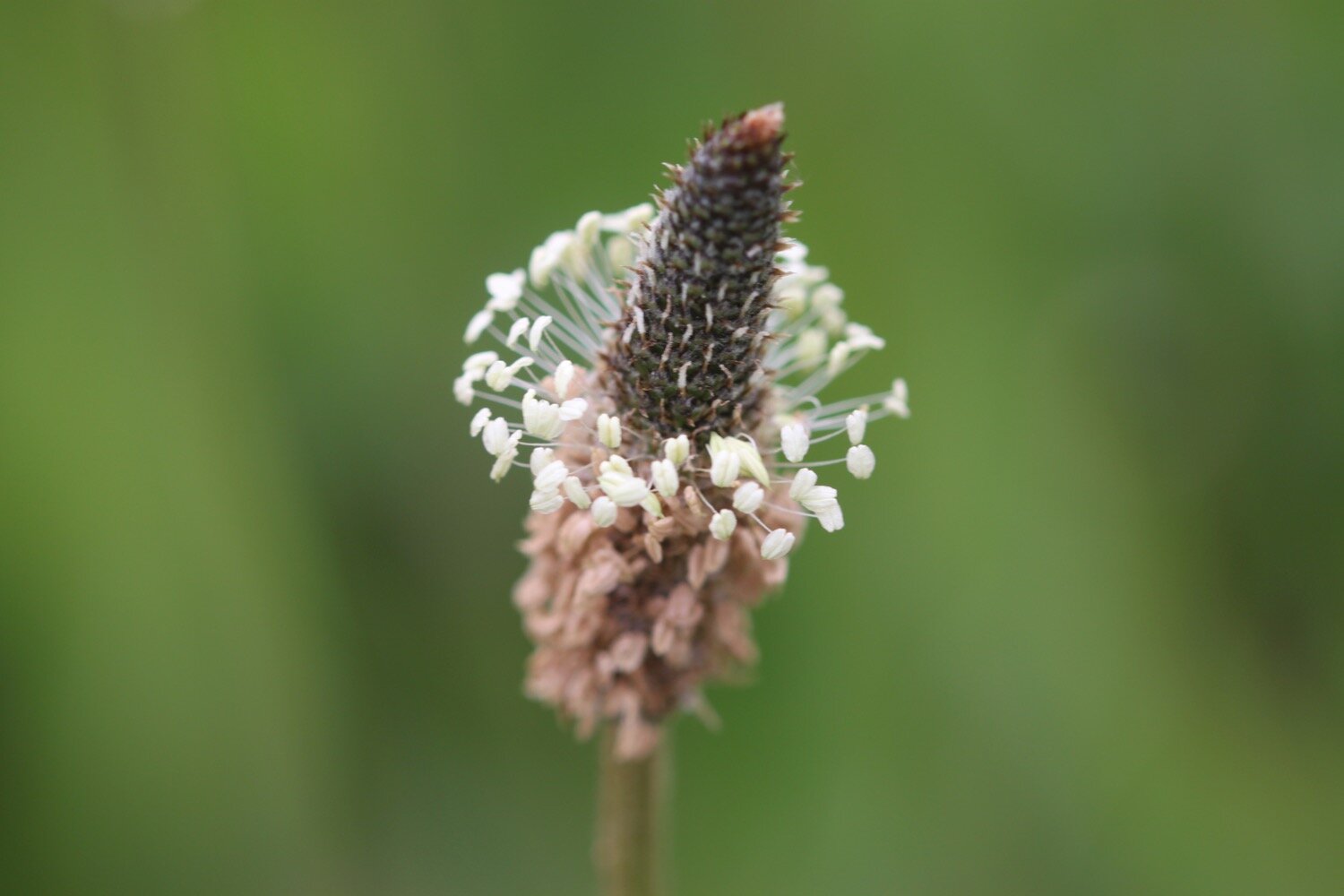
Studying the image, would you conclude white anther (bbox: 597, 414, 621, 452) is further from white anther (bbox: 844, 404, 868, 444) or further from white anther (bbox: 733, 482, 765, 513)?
white anther (bbox: 844, 404, 868, 444)

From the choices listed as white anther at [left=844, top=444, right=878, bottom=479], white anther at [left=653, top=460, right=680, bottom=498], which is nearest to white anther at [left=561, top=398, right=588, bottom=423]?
white anther at [left=653, top=460, right=680, bottom=498]

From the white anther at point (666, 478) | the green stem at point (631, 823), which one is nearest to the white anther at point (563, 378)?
the white anther at point (666, 478)

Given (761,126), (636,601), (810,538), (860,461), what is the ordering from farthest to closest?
(810,538) < (636,601) < (860,461) < (761,126)

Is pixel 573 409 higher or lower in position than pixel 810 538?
higher

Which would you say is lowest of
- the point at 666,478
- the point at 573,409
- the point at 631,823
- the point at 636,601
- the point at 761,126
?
the point at 631,823

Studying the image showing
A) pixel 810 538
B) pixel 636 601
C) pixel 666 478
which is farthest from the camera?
pixel 810 538

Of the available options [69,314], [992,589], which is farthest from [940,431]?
[69,314]

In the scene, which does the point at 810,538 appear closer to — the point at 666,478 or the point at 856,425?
the point at 856,425

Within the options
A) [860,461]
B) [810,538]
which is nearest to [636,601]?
[860,461]
